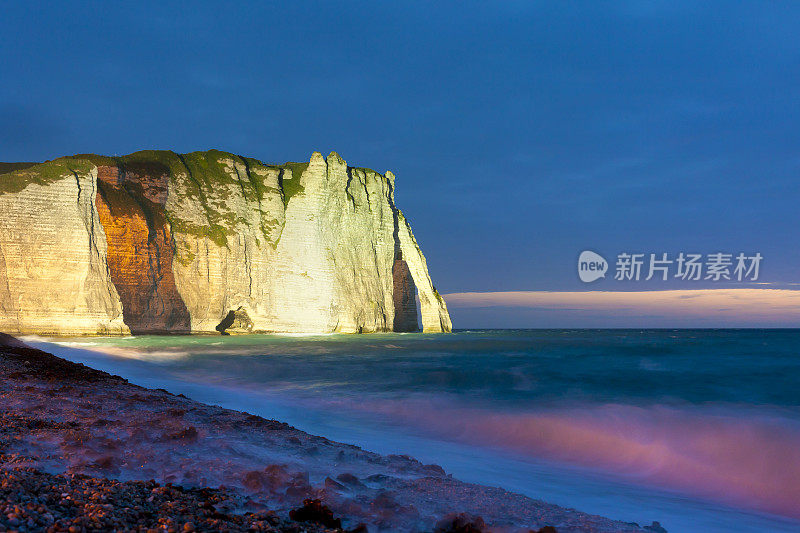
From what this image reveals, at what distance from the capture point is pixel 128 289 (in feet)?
127

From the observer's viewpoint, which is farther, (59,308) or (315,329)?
(315,329)

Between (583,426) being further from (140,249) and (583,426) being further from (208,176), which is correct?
(208,176)

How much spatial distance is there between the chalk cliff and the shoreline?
3622cm

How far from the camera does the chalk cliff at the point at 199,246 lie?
3569 cm

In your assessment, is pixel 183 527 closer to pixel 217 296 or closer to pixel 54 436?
pixel 54 436

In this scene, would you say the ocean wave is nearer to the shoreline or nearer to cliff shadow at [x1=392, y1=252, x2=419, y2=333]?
the shoreline

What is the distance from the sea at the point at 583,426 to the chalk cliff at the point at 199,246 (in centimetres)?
2526

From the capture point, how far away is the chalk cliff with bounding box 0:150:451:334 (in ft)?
117

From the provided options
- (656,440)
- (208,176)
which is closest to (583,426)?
(656,440)

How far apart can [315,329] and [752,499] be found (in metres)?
39.8

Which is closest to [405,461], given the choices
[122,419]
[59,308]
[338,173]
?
[122,419]

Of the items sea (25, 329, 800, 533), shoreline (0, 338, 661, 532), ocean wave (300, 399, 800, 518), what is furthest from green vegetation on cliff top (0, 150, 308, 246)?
shoreline (0, 338, 661, 532)

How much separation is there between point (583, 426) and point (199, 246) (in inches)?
1549

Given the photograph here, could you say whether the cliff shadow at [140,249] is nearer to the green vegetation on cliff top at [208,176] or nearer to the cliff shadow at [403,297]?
the green vegetation on cliff top at [208,176]
